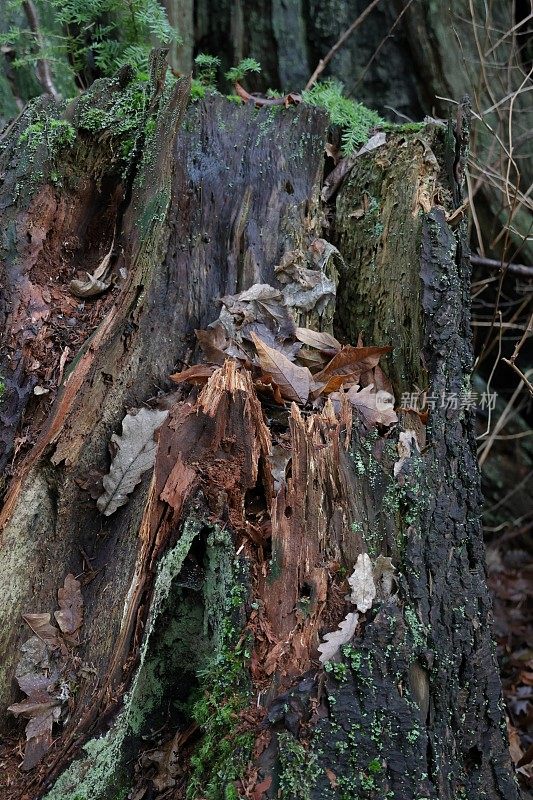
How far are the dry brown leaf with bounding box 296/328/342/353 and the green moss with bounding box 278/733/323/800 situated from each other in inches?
59.9

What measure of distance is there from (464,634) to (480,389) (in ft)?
10.3

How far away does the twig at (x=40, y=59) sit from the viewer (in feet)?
11.5

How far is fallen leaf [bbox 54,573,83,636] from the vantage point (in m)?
2.30

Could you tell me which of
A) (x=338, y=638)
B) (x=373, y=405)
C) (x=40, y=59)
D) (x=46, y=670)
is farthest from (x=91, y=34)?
(x=338, y=638)

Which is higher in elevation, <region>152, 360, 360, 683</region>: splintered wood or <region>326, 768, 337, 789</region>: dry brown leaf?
<region>152, 360, 360, 683</region>: splintered wood

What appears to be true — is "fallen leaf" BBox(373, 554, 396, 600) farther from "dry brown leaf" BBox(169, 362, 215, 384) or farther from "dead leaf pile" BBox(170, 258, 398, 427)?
"dry brown leaf" BBox(169, 362, 215, 384)

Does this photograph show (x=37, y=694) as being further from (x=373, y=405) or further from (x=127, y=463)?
(x=373, y=405)

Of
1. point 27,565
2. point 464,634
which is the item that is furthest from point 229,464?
point 464,634

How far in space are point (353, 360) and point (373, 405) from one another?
27cm

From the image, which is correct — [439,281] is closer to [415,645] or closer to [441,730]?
[415,645]


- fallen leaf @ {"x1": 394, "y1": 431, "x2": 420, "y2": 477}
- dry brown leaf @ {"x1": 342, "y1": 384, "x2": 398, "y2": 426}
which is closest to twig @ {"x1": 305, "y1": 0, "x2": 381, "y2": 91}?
dry brown leaf @ {"x1": 342, "y1": 384, "x2": 398, "y2": 426}

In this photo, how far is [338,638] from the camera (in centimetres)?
193

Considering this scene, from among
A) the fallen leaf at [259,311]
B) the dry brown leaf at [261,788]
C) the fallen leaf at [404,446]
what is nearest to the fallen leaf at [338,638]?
the dry brown leaf at [261,788]

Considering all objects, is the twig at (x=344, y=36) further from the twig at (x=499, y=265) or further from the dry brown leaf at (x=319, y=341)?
the dry brown leaf at (x=319, y=341)
